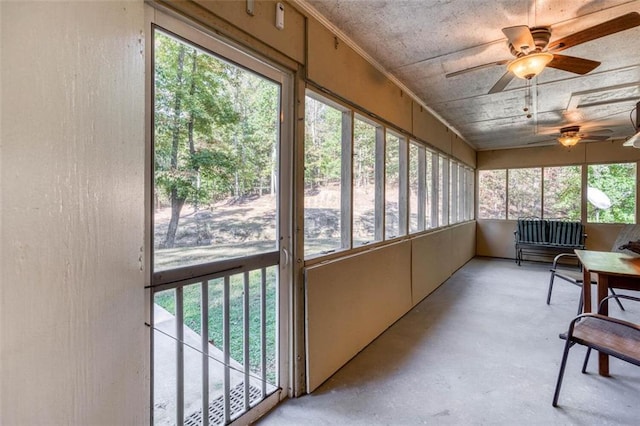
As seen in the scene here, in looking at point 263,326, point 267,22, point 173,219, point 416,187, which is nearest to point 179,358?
point 263,326

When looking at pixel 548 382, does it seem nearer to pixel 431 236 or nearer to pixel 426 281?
pixel 426 281

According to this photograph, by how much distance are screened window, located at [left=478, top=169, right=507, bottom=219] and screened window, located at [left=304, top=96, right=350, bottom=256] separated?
590 cm

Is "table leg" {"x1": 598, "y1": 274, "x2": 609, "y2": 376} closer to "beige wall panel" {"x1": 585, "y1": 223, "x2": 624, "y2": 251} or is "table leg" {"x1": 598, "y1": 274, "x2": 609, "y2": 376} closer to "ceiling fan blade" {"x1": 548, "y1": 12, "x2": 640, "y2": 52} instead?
"ceiling fan blade" {"x1": 548, "y1": 12, "x2": 640, "y2": 52}

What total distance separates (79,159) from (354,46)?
224 cm

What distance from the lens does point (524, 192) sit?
675 centimetres

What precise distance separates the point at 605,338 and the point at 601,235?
5.58 meters

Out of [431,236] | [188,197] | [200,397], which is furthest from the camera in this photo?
[431,236]

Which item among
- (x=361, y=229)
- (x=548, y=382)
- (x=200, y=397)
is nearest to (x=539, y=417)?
(x=548, y=382)

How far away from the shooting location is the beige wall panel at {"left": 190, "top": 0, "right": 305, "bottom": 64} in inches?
57.7

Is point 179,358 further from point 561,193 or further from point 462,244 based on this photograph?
point 561,193

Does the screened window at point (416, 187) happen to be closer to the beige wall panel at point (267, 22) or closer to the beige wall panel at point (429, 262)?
the beige wall panel at point (429, 262)

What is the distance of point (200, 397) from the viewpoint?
1.64 meters

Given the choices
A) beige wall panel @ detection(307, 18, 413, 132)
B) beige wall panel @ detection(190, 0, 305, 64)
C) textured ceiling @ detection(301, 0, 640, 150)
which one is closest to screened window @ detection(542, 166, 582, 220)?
textured ceiling @ detection(301, 0, 640, 150)

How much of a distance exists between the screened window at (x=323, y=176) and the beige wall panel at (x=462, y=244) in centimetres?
340
